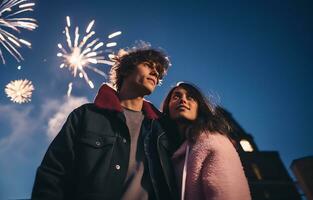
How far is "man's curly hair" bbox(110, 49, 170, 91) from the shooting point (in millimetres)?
4781

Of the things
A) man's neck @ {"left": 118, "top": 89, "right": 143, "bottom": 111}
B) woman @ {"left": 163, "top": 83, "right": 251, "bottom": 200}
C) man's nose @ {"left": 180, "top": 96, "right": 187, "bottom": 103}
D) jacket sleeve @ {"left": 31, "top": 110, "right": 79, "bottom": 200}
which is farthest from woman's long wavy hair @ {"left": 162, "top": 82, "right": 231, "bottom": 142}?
jacket sleeve @ {"left": 31, "top": 110, "right": 79, "bottom": 200}

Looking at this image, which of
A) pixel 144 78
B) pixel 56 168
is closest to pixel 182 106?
pixel 144 78

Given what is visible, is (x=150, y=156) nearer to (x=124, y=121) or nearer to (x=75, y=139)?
(x=124, y=121)

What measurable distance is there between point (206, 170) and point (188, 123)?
1.19 m

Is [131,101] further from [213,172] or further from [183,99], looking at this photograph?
[213,172]

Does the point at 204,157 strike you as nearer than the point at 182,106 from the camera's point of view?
Yes

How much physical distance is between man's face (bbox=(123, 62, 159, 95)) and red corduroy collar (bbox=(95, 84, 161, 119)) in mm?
244

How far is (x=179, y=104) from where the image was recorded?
4230mm

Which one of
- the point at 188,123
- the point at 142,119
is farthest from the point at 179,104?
the point at 142,119

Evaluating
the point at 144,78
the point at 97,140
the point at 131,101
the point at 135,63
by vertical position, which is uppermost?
the point at 135,63

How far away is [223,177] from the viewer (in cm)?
279

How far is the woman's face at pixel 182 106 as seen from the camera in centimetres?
411

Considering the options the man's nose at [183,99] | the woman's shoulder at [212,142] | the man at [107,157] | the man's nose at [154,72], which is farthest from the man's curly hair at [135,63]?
the woman's shoulder at [212,142]

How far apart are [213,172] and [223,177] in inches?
4.7
